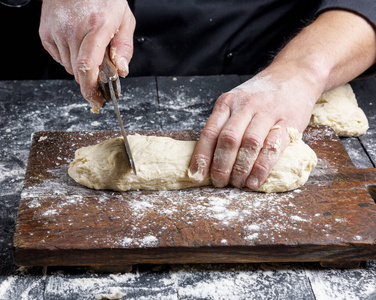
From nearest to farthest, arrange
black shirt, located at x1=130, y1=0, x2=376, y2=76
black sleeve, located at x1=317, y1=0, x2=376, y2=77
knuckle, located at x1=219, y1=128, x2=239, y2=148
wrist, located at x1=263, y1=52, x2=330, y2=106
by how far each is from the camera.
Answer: knuckle, located at x1=219, y1=128, x2=239, y2=148 < wrist, located at x1=263, y1=52, x2=330, y2=106 < black sleeve, located at x1=317, y1=0, x2=376, y2=77 < black shirt, located at x1=130, y1=0, x2=376, y2=76

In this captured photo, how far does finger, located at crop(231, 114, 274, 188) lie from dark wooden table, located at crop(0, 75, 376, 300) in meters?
0.34

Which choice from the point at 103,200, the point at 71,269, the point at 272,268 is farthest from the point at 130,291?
the point at 272,268

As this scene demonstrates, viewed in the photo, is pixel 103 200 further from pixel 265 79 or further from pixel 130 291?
pixel 265 79

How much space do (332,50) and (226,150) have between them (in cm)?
85

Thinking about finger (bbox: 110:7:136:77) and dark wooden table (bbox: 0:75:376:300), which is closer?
dark wooden table (bbox: 0:75:376:300)

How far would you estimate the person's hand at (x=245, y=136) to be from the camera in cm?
171

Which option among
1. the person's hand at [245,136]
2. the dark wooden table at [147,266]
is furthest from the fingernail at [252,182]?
the dark wooden table at [147,266]

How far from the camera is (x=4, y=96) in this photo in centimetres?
253

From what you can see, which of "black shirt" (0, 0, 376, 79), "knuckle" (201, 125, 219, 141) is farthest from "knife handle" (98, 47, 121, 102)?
"black shirt" (0, 0, 376, 79)

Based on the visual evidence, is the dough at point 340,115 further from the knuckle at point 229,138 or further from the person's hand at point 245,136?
the knuckle at point 229,138

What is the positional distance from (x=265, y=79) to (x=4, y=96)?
147 cm

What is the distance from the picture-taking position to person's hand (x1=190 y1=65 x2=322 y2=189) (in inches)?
67.3

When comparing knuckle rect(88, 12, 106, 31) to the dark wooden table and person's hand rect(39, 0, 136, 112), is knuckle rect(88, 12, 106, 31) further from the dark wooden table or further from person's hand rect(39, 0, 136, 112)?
the dark wooden table

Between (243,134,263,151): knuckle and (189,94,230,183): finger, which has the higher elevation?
(243,134,263,151): knuckle
